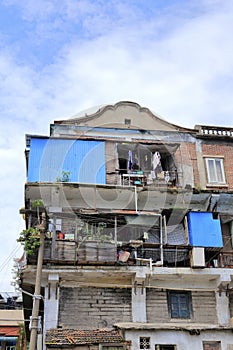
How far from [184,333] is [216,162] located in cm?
850

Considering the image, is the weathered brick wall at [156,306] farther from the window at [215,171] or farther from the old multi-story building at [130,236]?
the window at [215,171]

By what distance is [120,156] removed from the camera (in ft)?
67.6

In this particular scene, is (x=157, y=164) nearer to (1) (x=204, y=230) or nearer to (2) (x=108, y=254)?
(1) (x=204, y=230)

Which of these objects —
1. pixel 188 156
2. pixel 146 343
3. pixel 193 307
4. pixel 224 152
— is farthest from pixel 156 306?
pixel 224 152

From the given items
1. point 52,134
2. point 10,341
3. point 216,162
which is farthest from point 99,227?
point 10,341

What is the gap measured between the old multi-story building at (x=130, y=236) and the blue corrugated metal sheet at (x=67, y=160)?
0.14ft

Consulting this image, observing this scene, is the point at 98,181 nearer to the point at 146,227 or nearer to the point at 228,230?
the point at 146,227

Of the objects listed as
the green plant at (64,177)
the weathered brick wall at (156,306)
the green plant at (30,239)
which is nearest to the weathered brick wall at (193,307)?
the weathered brick wall at (156,306)

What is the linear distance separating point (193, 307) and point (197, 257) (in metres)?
1.91

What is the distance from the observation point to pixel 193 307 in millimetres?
17281

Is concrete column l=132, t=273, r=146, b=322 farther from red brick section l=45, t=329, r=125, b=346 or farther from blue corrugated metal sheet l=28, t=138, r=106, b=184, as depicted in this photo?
blue corrugated metal sheet l=28, t=138, r=106, b=184

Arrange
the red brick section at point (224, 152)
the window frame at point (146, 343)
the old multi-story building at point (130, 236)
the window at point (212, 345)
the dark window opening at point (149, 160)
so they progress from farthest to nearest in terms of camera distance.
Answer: the red brick section at point (224, 152) < the dark window opening at point (149, 160) < the old multi-story building at point (130, 236) < the window at point (212, 345) < the window frame at point (146, 343)

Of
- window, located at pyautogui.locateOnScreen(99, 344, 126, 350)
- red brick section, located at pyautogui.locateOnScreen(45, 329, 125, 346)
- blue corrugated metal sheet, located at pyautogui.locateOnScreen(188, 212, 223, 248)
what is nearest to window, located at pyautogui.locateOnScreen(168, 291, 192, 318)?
blue corrugated metal sheet, located at pyautogui.locateOnScreen(188, 212, 223, 248)

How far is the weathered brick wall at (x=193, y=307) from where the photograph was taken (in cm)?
1686
